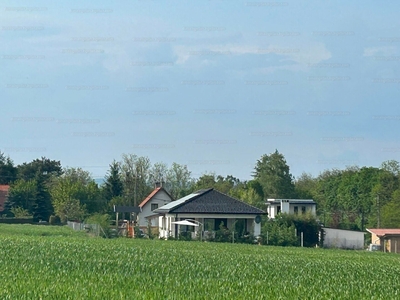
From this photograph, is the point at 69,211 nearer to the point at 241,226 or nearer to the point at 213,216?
the point at 213,216

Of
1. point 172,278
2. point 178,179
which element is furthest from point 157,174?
point 172,278

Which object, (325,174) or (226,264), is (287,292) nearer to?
(226,264)

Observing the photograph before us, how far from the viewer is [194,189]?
4070 inches

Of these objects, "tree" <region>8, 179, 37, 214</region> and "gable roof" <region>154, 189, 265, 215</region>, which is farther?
"tree" <region>8, 179, 37, 214</region>

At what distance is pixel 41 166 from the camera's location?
11919 centimetres

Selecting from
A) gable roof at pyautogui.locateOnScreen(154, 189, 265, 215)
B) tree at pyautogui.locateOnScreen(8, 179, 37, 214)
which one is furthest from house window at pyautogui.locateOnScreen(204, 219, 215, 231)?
tree at pyautogui.locateOnScreen(8, 179, 37, 214)

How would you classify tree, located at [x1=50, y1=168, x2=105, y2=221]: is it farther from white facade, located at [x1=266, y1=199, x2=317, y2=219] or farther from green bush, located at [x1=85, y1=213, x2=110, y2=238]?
green bush, located at [x1=85, y1=213, x2=110, y2=238]

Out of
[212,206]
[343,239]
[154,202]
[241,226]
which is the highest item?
[154,202]

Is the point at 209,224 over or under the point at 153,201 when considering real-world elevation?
under

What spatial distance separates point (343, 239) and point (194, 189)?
3879 cm

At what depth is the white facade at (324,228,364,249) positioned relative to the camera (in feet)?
214

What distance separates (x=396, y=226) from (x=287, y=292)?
61.5m

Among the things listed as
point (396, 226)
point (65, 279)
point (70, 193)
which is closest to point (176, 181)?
point (70, 193)

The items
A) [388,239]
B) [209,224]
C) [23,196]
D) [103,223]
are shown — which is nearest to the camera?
[103,223]
